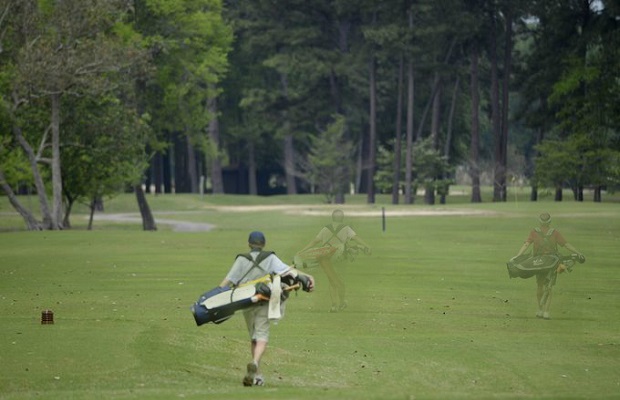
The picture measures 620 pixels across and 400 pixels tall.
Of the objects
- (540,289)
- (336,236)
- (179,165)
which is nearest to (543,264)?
(540,289)

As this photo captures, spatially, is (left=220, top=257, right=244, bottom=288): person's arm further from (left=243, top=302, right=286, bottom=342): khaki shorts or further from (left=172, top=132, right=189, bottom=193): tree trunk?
(left=172, top=132, right=189, bottom=193): tree trunk

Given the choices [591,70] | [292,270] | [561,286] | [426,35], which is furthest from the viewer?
[426,35]

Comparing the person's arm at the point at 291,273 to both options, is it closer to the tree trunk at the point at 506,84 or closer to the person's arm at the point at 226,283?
the person's arm at the point at 226,283

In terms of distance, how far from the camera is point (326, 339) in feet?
68.9

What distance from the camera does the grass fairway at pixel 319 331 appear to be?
16.4m

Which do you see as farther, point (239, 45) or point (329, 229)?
point (239, 45)

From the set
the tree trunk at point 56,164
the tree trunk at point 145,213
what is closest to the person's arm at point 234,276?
the tree trunk at point 56,164

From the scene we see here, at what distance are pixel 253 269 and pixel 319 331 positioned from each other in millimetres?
6722

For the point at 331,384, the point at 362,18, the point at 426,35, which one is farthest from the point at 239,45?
the point at 331,384

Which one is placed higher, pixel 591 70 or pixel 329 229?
pixel 591 70

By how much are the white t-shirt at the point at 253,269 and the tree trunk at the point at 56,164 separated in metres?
40.5

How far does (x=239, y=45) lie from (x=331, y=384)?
8828cm

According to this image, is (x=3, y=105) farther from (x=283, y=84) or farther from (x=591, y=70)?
(x=283, y=84)

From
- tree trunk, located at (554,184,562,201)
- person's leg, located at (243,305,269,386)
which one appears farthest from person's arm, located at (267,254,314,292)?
tree trunk, located at (554,184,562,201)
